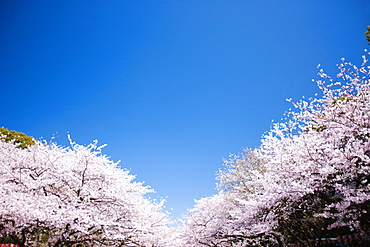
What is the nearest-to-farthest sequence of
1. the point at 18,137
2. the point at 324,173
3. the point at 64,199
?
the point at 324,173
the point at 64,199
the point at 18,137

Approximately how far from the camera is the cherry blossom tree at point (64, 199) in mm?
7766

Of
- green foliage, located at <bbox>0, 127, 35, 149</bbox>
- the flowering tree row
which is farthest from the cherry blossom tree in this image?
green foliage, located at <bbox>0, 127, 35, 149</bbox>

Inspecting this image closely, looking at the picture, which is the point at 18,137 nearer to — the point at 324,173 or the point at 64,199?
the point at 64,199

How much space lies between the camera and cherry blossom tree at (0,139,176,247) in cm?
777

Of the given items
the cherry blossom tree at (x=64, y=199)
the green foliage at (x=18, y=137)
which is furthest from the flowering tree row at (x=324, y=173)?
the green foliage at (x=18, y=137)

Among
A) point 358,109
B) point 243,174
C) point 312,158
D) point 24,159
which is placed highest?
point 243,174

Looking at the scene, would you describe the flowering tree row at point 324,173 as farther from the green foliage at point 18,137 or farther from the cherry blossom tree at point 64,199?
the green foliage at point 18,137

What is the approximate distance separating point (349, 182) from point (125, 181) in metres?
9.25

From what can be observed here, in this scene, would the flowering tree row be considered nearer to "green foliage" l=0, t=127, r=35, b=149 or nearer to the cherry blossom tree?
the cherry blossom tree

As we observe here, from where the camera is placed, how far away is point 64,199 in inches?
385

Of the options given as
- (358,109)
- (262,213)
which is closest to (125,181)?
(262,213)

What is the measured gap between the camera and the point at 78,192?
9539 millimetres

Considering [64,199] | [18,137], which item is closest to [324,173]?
[64,199]

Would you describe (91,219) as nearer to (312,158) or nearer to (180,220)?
(312,158)
